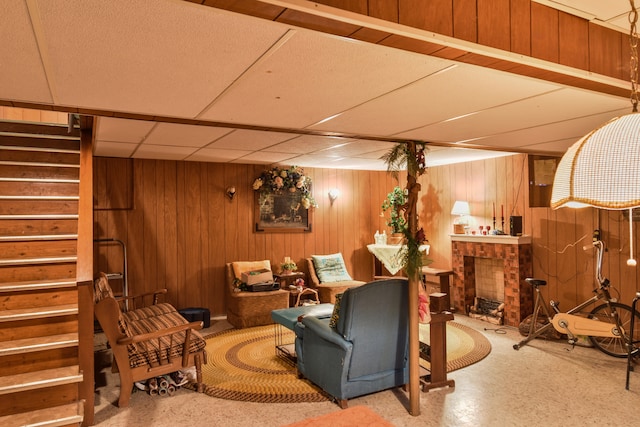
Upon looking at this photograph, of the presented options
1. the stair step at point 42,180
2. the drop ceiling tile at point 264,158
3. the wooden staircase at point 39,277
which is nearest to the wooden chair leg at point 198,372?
the wooden staircase at point 39,277

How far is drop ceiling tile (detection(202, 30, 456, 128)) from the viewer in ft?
5.90

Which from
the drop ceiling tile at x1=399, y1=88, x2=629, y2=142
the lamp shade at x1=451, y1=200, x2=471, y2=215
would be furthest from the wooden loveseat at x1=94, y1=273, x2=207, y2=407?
the lamp shade at x1=451, y1=200, x2=471, y2=215

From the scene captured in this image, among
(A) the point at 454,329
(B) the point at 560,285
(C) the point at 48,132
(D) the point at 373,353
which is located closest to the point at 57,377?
(D) the point at 373,353

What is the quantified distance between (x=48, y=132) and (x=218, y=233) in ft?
8.77

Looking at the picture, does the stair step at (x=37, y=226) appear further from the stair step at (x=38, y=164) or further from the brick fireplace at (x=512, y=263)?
the brick fireplace at (x=512, y=263)

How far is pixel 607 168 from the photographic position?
1243 millimetres

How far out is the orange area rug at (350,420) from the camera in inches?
104

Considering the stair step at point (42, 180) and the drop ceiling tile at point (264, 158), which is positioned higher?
the drop ceiling tile at point (264, 158)

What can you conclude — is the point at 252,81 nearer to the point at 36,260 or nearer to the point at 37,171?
the point at 36,260

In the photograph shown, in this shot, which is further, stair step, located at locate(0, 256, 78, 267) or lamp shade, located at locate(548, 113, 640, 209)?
stair step, located at locate(0, 256, 78, 267)

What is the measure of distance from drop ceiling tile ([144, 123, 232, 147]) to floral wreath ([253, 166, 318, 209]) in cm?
197

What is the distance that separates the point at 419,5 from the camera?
1613 mm

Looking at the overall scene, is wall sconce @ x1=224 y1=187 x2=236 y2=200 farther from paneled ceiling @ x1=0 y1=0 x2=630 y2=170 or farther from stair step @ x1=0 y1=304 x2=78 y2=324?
stair step @ x1=0 y1=304 x2=78 y2=324

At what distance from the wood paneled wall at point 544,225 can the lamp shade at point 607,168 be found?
426cm
